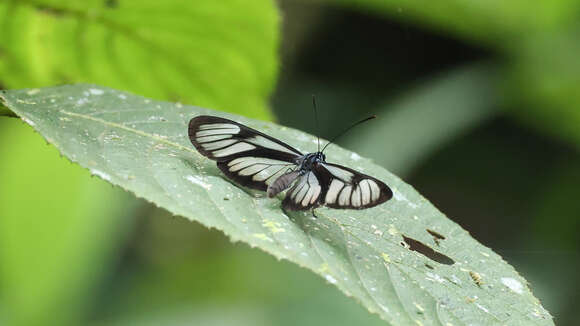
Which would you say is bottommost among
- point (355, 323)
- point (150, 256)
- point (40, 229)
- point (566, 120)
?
point (150, 256)

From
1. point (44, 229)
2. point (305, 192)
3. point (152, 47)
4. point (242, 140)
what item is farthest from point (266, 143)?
point (44, 229)

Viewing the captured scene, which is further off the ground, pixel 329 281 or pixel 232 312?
pixel 329 281

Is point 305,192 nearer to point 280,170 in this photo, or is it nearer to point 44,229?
point 280,170

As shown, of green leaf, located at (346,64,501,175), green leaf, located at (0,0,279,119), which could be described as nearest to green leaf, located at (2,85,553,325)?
green leaf, located at (0,0,279,119)

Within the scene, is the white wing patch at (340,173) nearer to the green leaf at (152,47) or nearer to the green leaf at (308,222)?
the green leaf at (308,222)

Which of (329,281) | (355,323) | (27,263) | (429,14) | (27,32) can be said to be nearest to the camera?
(329,281)

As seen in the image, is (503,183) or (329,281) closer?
(329,281)

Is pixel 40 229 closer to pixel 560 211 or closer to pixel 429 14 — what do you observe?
pixel 429 14

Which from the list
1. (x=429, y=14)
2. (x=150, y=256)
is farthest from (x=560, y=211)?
(x=150, y=256)
